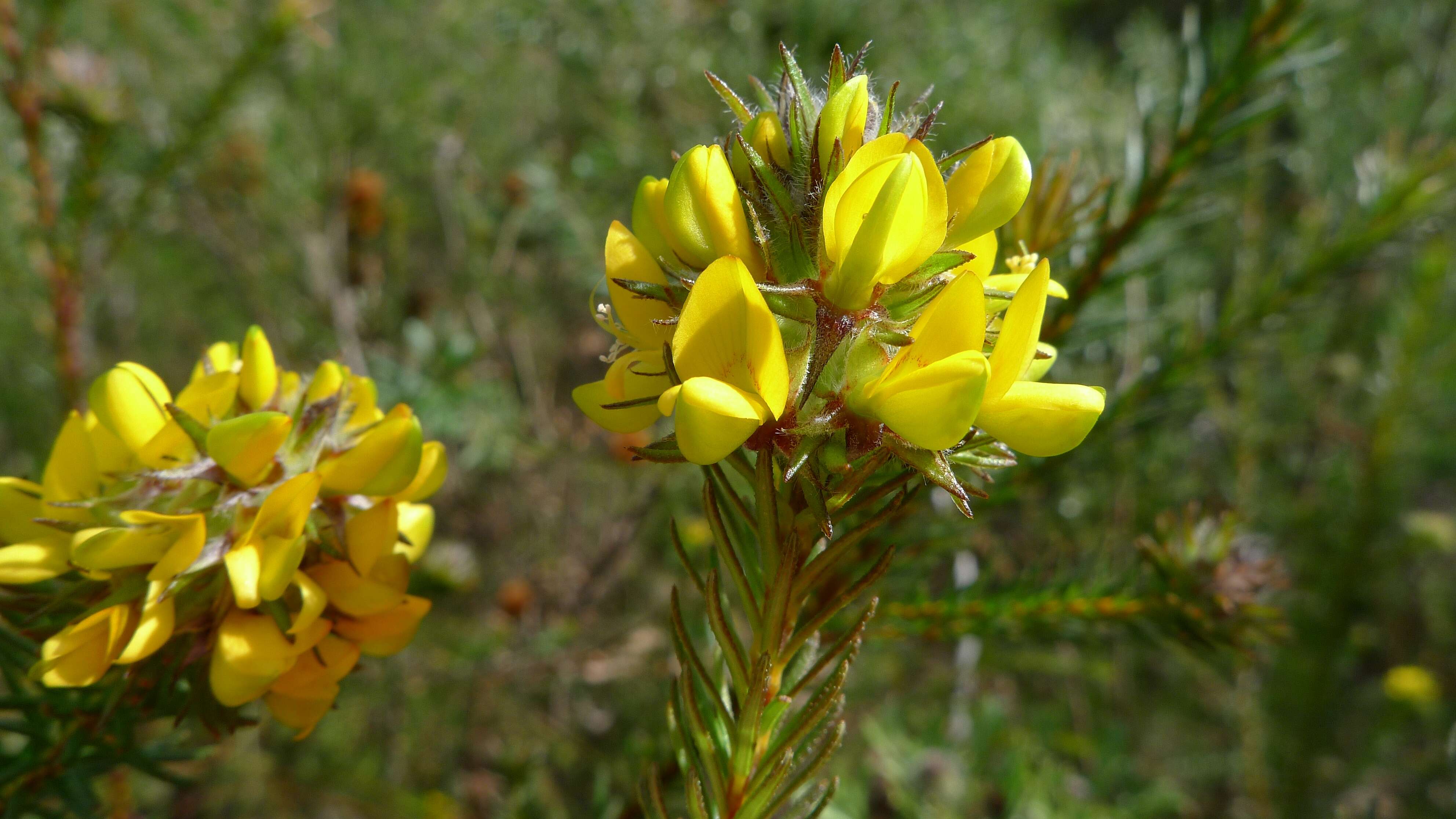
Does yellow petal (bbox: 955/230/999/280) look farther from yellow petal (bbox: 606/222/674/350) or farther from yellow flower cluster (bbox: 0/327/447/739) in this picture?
yellow flower cluster (bbox: 0/327/447/739)

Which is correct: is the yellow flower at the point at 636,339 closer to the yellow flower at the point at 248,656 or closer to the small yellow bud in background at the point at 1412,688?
the yellow flower at the point at 248,656

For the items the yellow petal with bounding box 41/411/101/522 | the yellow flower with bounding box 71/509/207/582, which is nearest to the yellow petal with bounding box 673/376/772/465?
the yellow flower with bounding box 71/509/207/582

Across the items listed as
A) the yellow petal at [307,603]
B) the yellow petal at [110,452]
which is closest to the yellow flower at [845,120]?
the yellow petal at [307,603]

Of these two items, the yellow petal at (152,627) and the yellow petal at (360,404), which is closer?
the yellow petal at (152,627)

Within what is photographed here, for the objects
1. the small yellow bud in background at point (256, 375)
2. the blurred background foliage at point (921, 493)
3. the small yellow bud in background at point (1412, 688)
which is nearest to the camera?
the small yellow bud in background at point (256, 375)

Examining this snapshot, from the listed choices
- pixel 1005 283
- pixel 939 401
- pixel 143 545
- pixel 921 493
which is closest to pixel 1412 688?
pixel 921 493
